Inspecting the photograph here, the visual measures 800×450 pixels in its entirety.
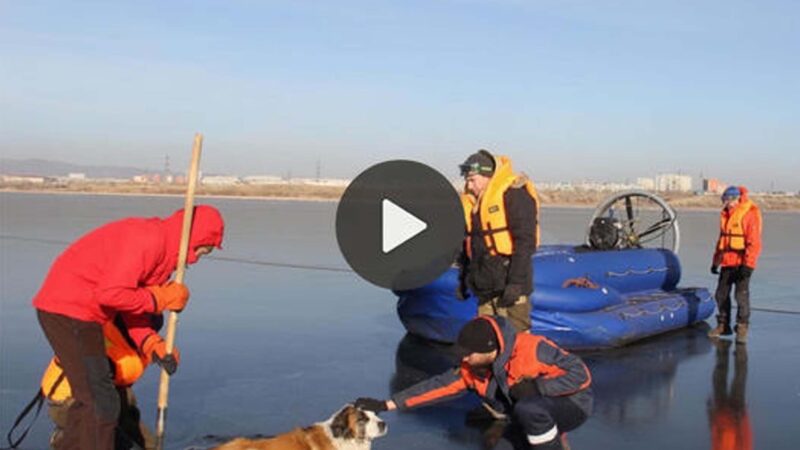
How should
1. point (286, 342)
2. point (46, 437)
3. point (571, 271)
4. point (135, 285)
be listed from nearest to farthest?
point (135, 285), point (46, 437), point (286, 342), point (571, 271)

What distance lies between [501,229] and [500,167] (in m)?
0.50

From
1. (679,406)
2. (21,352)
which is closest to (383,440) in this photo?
(679,406)

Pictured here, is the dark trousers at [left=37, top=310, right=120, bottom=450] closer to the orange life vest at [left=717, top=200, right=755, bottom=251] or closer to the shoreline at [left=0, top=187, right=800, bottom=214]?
the orange life vest at [left=717, top=200, right=755, bottom=251]

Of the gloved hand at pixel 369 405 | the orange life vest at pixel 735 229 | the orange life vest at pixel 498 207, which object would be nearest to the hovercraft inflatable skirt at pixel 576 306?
the orange life vest at pixel 735 229

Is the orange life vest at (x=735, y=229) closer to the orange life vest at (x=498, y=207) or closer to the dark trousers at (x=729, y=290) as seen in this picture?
the dark trousers at (x=729, y=290)

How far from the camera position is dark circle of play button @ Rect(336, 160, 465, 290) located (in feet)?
33.2

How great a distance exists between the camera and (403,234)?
1688cm

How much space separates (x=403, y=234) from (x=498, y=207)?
9.87 meters

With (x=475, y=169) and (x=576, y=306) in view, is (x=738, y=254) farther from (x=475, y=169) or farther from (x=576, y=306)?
(x=475, y=169)

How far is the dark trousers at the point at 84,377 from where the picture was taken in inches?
177

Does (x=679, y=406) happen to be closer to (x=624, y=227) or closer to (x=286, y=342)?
(x=286, y=342)

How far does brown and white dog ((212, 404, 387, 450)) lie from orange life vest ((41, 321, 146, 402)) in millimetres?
779

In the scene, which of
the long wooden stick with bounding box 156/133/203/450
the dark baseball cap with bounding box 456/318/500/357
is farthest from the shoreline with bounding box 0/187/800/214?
the long wooden stick with bounding box 156/133/203/450

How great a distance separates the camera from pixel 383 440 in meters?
6.20
